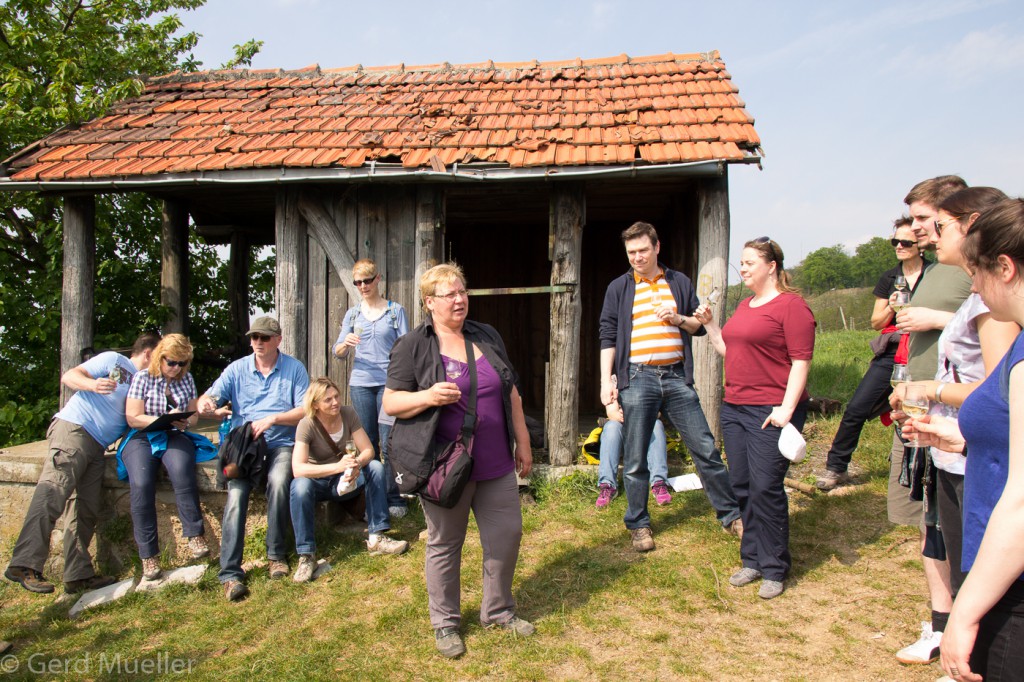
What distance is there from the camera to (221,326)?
9023 millimetres

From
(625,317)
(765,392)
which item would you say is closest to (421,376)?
(625,317)

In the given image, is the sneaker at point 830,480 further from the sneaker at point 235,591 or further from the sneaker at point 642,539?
the sneaker at point 235,591

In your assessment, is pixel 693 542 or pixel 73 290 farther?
pixel 73 290

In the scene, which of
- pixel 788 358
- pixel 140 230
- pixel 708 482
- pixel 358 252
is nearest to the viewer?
pixel 788 358

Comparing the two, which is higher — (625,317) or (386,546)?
(625,317)

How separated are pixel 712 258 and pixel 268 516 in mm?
3836

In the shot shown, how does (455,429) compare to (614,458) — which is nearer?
(455,429)

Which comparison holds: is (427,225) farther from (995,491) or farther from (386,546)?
(995,491)

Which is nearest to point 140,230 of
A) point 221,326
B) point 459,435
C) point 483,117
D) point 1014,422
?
point 221,326

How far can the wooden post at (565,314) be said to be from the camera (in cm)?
590

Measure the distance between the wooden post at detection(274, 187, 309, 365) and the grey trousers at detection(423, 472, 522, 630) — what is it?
3.32 metres

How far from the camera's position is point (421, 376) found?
10.9 feet

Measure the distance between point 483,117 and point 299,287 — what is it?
2.26m

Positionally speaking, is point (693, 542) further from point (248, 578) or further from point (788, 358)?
point (248, 578)
